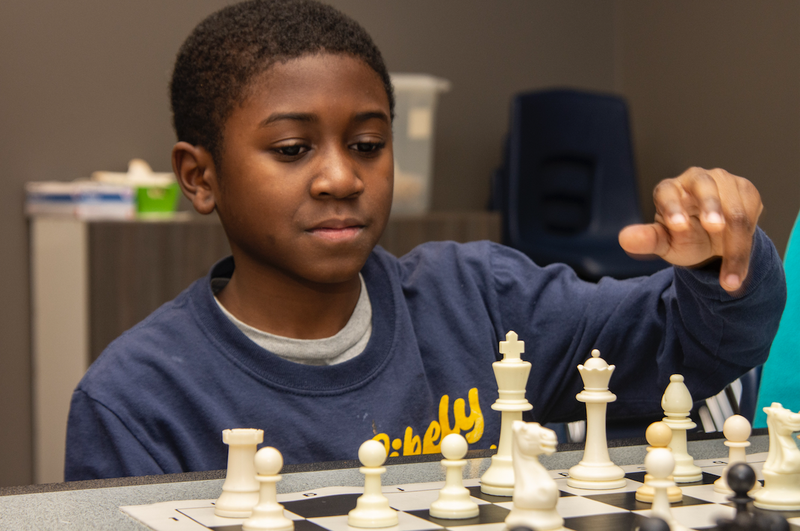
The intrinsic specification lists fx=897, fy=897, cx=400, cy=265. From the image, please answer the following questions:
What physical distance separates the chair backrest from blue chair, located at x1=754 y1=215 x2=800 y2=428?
2.13 meters

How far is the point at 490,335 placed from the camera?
1.23 metres

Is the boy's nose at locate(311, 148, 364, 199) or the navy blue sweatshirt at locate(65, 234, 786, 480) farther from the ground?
the boy's nose at locate(311, 148, 364, 199)

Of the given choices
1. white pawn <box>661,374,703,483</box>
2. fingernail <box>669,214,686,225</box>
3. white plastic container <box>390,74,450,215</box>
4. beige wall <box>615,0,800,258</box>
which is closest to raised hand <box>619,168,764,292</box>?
fingernail <box>669,214,686,225</box>

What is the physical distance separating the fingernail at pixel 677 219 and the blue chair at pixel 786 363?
1.22 ft

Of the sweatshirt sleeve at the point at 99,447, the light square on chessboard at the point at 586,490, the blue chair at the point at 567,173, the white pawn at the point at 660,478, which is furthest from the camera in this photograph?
the blue chair at the point at 567,173

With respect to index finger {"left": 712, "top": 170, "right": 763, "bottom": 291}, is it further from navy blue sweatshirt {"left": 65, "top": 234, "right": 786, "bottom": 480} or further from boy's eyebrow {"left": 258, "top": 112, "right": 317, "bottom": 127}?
boy's eyebrow {"left": 258, "top": 112, "right": 317, "bottom": 127}

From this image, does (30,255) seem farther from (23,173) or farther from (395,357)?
(395,357)

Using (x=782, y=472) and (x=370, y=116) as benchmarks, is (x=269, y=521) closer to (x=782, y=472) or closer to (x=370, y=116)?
(x=782, y=472)

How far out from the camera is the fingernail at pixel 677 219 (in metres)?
0.80

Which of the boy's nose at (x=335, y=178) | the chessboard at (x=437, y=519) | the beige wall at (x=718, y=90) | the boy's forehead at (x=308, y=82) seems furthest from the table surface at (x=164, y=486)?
the beige wall at (x=718, y=90)

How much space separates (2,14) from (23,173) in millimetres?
488

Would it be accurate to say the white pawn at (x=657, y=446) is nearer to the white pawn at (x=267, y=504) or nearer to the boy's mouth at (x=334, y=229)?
the white pawn at (x=267, y=504)

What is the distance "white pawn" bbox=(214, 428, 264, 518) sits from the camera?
62 cm

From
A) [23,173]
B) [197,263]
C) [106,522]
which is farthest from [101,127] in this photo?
[106,522]
